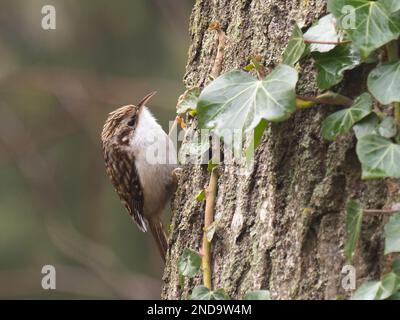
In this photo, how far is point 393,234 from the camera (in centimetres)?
200

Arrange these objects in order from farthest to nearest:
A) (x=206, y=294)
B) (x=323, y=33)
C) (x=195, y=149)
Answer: (x=195, y=149) < (x=206, y=294) < (x=323, y=33)

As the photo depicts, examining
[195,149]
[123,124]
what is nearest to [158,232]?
[123,124]

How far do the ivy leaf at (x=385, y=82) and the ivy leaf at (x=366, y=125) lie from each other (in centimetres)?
9

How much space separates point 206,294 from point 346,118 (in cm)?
73

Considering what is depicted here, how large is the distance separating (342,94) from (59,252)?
6.16 metres

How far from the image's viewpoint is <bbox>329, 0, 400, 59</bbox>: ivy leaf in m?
2.02

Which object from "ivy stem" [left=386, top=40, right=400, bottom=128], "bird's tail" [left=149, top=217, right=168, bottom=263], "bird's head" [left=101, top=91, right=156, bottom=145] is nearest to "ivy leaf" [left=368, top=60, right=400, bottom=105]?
"ivy stem" [left=386, top=40, right=400, bottom=128]

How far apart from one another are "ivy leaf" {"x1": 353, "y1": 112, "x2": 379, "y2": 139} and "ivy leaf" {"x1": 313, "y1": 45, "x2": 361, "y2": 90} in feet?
0.50

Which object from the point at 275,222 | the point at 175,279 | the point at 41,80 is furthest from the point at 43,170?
the point at 275,222

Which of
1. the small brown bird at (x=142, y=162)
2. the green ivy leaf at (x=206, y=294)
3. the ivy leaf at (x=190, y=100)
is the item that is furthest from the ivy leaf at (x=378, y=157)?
the small brown bird at (x=142, y=162)

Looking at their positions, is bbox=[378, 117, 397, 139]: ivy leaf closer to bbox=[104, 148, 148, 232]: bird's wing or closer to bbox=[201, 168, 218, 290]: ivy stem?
bbox=[201, 168, 218, 290]: ivy stem

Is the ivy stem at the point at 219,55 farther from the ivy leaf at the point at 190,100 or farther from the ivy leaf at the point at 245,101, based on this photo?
the ivy leaf at the point at 245,101

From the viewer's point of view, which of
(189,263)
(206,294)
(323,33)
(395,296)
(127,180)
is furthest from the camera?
(127,180)

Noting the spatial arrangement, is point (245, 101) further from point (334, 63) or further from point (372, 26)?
point (372, 26)
